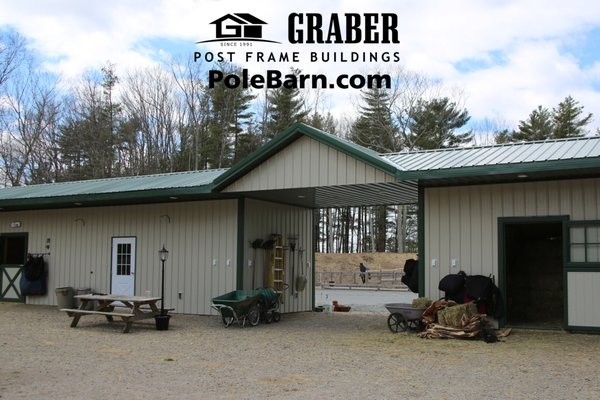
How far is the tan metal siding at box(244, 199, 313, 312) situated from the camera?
14.1 meters

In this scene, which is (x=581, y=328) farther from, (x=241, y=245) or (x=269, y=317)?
(x=241, y=245)

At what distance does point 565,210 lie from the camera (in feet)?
34.8

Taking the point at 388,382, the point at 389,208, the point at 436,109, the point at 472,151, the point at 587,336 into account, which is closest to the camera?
the point at 388,382

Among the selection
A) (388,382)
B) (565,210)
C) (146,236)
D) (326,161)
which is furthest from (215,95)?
(388,382)

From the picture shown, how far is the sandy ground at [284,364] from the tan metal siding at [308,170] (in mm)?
2821

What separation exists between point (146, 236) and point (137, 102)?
22806mm

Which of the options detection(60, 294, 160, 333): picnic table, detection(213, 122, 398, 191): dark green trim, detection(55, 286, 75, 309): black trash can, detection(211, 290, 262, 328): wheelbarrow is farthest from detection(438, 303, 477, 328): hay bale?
detection(55, 286, 75, 309): black trash can

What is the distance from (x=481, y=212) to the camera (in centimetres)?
1127

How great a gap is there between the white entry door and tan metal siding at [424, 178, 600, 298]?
761 cm

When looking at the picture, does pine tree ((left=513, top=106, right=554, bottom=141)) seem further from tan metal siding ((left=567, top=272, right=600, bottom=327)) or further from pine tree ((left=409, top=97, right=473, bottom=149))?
tan metal siding ((left=567, top=272, right=600, bottom=327))

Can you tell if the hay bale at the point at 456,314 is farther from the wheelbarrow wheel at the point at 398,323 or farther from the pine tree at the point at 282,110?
the pine tree at the point at 282,110

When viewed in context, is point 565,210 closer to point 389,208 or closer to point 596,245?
point 596,245

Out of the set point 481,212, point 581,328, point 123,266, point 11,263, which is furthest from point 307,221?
point 11,263

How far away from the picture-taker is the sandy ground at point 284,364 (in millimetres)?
6445
